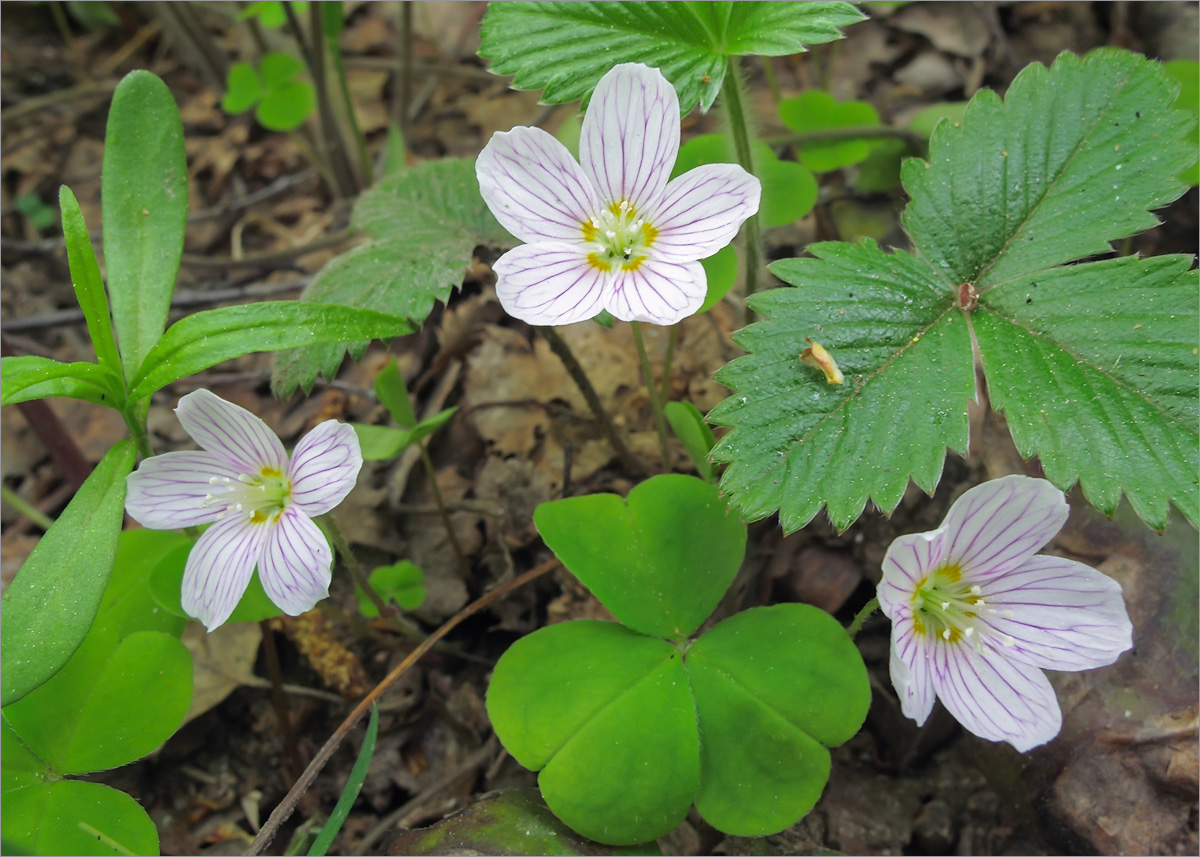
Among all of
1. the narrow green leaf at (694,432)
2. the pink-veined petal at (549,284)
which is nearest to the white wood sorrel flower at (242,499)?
the pink-veined petal at (549,284)

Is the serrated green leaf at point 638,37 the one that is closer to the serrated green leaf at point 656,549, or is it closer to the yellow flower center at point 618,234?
the yellow flower center at point 618,234

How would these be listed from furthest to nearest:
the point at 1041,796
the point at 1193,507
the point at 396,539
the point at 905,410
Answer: the point at 396,539 < the point at 1041,796 < the point at 905,410 < the point at 1193,507

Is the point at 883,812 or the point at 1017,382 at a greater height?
the point at 1017,382

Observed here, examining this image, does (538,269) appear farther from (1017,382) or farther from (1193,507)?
(1193,507)

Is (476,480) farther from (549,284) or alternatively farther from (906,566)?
(906,566)

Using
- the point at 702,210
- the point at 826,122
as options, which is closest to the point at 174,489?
the point at 702,210

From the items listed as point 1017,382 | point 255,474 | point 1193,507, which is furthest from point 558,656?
point 1193,507
